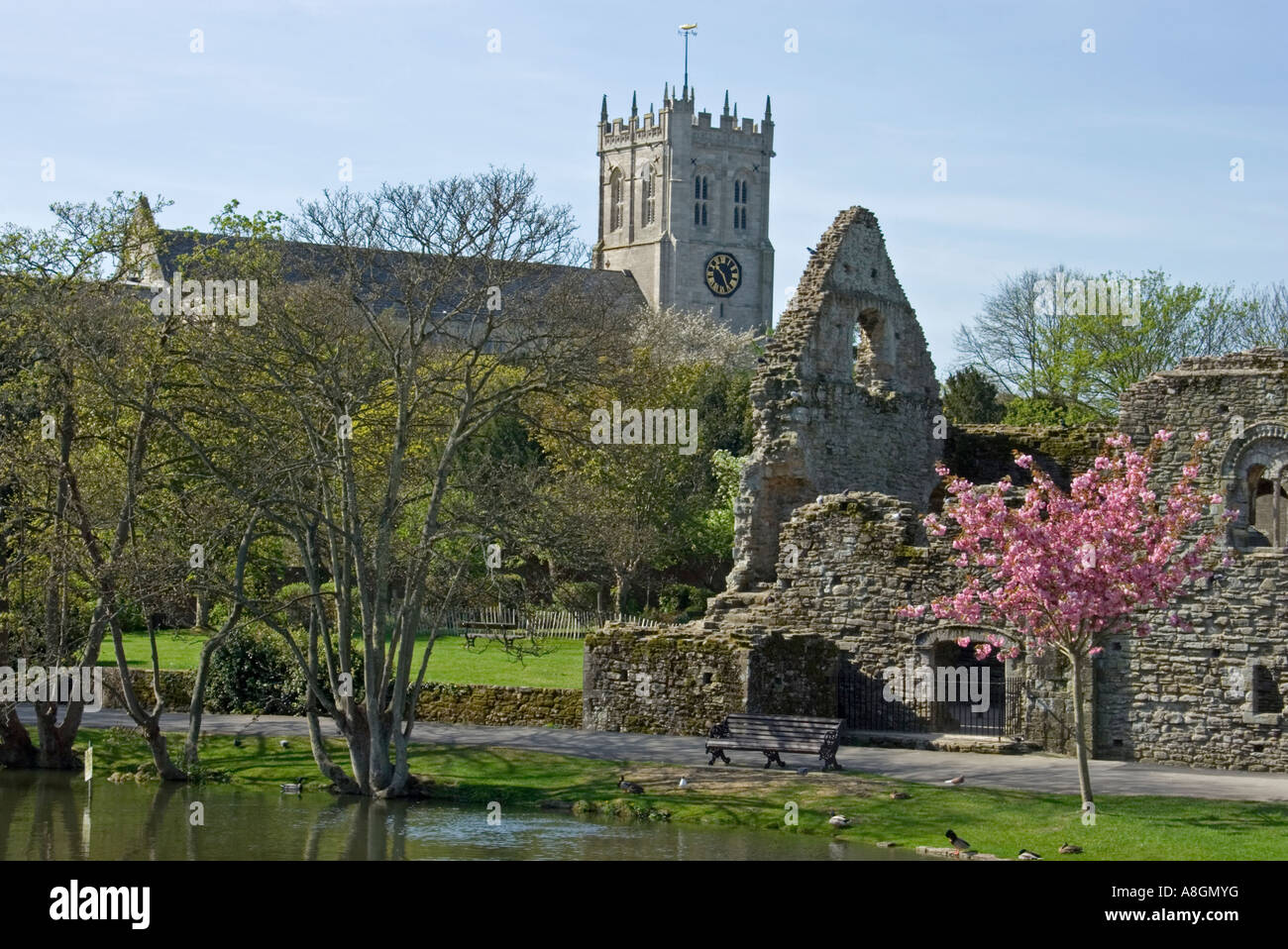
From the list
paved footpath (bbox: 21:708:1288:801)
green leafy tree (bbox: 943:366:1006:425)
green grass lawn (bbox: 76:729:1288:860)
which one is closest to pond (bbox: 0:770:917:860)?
green grass lawn (bbox: 76:729:1288:860)

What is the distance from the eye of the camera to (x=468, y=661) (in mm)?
42812

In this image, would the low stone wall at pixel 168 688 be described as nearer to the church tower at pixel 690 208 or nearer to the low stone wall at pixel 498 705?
the low stone wall at pixel 498 705

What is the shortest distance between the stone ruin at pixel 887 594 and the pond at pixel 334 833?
6056 millimetres

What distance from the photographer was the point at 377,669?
25719 mm

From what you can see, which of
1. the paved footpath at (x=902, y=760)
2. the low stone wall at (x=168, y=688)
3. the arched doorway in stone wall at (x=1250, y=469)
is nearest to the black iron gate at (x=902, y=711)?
the paved footpath at (x=902, y=760)

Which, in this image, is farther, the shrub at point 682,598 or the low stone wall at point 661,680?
the shrub at point 682,598

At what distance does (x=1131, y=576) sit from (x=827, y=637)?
8.95 meters

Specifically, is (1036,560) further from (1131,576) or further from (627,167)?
(627,167)

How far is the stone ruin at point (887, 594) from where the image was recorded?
26891 mm

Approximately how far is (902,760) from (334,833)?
9.08 m

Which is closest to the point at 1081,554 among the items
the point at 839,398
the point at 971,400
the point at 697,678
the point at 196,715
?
the point at 697,678

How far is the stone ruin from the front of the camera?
2689cm

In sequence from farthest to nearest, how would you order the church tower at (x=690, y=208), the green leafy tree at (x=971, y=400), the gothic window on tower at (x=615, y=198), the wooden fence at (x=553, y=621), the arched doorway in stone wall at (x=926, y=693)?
the gothic window on tower at (x=615, y=198)
the church tower at (x=690, y=208)
the green leafy tree at (x=971, y=400)
the wooden fence at (x=553, y=621)
the arched doorway in stone wall at (x=926, y=693)
